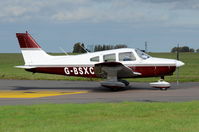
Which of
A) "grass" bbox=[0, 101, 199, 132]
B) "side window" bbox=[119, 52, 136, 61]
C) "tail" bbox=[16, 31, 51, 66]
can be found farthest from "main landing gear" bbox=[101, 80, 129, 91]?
"grass" bbox=[0, 101, 199, 132]

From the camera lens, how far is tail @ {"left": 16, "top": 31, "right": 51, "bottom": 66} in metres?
19.7

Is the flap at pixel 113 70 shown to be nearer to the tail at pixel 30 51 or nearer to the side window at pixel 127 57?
the side window at pixel 127 57

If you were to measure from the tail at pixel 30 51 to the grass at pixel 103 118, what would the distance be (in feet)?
28.2

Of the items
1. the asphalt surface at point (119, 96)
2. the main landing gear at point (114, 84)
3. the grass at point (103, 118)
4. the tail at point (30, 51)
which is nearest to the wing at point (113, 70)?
the main landing gear at point (114, 84)

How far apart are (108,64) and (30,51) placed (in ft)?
15.1

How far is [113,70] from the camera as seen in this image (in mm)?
18141

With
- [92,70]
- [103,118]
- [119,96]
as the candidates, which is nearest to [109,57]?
[92,70]

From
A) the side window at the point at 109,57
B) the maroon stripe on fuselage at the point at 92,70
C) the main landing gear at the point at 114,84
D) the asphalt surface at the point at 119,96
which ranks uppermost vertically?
the side window at the point at 109,57

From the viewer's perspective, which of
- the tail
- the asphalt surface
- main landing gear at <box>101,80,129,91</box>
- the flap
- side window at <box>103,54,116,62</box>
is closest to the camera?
the asphalt surface

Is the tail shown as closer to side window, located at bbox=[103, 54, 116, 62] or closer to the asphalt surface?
the asphalt surface

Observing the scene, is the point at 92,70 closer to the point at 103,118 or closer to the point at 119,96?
the point at 119,96

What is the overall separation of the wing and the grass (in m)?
6.24

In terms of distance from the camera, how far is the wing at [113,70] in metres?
17.8

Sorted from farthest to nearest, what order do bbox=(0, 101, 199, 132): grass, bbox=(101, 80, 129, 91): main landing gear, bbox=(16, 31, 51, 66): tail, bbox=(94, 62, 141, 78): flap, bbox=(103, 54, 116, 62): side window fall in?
1. bbox=(16, 31, 51, 66): tail
2. bbox=(103, 54, 116, 62): side window
3. bbox=(101, 80, 129, 91): main landing gear
4. bbox=(94, 62, 141, 78): flap
5. bbox=(0, 101, 199, 132): grass
